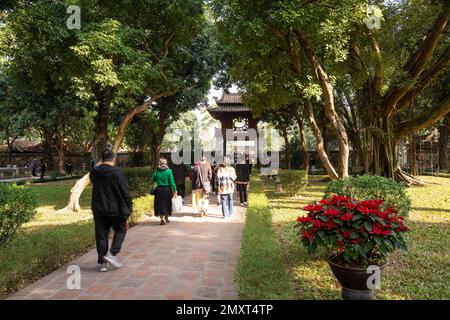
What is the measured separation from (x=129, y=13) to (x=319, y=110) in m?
13.9

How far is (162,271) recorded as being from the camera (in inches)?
196

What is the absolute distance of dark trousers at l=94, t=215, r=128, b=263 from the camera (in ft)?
16.5

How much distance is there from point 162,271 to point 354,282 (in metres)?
2.80

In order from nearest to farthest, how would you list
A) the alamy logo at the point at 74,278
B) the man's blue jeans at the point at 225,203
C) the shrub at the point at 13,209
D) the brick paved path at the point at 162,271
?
1. the brick paved path at the point at 162,271
2. the alamy logo at the point at 74,278
3. the shrub at the point at 13,209
4. the man's blue jeans at the point at 225,203

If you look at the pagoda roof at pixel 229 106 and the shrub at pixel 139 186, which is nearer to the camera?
the shrub at pixel 139 186

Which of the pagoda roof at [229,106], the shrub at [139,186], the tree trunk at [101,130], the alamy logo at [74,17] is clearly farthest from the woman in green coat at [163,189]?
the pagoda roof at [229,106]

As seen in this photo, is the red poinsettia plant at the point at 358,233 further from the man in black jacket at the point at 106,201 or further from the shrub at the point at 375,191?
the shrub at the point at 375,191

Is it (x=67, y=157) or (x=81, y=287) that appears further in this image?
(x=67, y=157)

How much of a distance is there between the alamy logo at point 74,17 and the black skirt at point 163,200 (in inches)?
227

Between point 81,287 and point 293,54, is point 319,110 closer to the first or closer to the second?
point 293,54

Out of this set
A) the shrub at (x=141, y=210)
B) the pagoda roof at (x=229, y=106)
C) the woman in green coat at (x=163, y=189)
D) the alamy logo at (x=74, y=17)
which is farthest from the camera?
the pagoda roof at (x=229, y=106)

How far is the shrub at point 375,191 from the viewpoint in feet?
23.0

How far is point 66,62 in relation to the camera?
1067 cm
